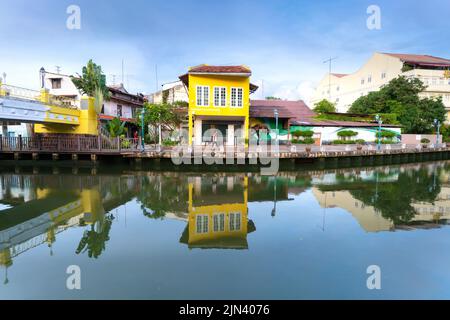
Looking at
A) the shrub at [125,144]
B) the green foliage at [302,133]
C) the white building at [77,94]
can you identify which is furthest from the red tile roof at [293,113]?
the white building at [77,94]

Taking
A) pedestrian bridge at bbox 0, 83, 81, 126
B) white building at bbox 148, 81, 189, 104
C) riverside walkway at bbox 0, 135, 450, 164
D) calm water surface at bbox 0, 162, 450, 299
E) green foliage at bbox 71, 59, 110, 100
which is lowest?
calm water surface at bbox 0, 162, 450, 299

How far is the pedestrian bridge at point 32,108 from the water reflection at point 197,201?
318 centimetres

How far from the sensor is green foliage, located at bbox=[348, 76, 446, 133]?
30.4m

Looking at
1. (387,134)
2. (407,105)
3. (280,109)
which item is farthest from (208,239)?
(407,105)

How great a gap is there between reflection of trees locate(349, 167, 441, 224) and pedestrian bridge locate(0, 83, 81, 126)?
1571 centimetres

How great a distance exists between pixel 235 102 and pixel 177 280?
54.0 feet

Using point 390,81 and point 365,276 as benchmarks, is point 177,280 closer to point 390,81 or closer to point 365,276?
point 365,276

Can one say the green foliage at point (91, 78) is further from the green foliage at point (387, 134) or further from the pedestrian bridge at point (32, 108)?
the green foliage at point (387, 134)

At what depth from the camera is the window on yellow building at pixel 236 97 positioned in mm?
19766

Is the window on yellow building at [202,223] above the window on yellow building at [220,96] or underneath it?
underneath

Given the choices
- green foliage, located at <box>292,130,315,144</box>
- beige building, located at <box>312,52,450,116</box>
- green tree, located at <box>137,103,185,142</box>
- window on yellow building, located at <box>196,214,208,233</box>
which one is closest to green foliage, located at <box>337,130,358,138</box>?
green foliage, located at <box>292,130,315,144</box>

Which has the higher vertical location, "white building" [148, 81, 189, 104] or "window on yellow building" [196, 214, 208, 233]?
"white building" [148, 81, 189, 104]

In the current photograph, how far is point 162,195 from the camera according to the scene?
36.8ft

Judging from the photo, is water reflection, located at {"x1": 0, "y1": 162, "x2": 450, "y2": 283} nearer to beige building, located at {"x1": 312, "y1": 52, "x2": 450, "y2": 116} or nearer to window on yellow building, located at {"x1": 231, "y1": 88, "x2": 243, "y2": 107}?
window on yellow building, located at {"x1": 231, "y1": 88, "x2": 243, "y2": 107}
